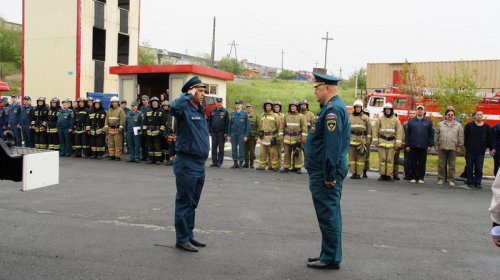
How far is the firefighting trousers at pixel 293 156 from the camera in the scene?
13648 millimetres

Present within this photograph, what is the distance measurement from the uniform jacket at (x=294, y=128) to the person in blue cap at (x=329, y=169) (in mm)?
8322

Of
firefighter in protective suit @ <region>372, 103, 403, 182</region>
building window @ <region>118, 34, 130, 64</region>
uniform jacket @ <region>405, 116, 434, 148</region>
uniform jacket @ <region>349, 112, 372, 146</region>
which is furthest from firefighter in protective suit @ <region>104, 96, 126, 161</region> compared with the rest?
building window @ <region>118, 34, 130, 64</region>

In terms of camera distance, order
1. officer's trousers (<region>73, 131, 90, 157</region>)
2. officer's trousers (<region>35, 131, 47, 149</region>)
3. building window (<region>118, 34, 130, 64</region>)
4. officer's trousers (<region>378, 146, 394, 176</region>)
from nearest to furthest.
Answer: officer's trousers (<region>378, 146, 394, 176</region>), officer's trousers (<region>73, 131, 90, 157</region>), officer's trousers (<region>35, 131, 47, 149</region>), building window (<region>118, 34, 130, 64</region>)

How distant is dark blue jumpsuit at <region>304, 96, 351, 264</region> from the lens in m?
4.99

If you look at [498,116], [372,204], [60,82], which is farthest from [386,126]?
[60,82]

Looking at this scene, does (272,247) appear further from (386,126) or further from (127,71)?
(127,71)

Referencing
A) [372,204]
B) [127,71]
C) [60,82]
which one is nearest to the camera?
[372,204]

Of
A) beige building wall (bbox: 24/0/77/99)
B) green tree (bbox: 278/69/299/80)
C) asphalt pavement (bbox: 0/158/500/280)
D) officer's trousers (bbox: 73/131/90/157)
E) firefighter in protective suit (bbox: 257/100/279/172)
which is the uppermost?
green tree (bbox: 278/69/299/80)

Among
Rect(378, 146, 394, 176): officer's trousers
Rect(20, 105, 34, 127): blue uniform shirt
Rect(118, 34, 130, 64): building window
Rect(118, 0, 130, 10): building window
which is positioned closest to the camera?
Rect(378, 146, 394, 176): officer's trousers

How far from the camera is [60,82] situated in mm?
25422

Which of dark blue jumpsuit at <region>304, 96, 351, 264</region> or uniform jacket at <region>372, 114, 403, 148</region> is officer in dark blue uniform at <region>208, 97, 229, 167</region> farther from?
dark blue jumpsuit at <region>304, 96, 351, 264</region>

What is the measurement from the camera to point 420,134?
12.3 metres

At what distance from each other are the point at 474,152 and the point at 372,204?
14.7 ft

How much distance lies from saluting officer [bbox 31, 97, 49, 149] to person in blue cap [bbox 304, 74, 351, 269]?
47.5 feet
